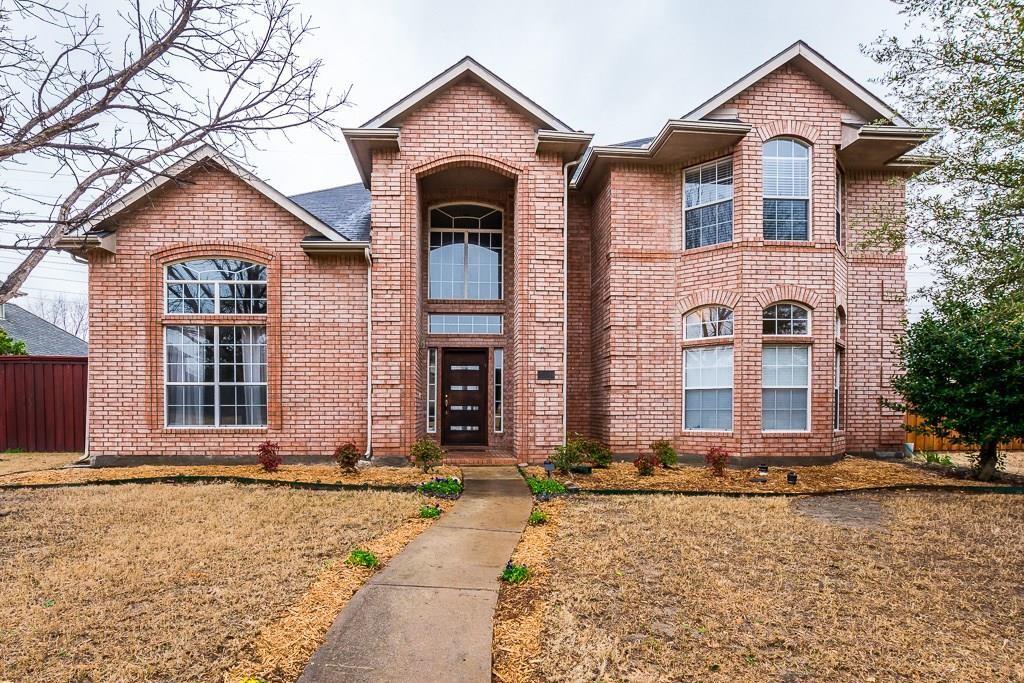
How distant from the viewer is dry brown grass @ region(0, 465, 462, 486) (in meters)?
7.78

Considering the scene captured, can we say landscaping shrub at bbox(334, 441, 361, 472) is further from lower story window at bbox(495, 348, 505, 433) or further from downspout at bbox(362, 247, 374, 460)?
lower story window at bbox(495, 348, 505, 433)

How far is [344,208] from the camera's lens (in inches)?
453

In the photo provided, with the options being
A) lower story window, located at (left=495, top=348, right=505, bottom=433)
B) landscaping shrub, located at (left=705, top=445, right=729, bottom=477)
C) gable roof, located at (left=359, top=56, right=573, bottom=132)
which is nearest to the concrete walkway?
landscaping shrub, located at (left=705, top=445, right=729, bottom=477)

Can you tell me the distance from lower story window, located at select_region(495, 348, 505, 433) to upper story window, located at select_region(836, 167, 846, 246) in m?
7.01

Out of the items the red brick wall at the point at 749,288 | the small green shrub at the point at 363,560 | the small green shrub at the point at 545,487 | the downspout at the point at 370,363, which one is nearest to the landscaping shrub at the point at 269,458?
the downspout at the point at 370,363

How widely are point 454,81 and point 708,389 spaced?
732 cm

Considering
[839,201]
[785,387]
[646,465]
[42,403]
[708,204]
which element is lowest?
[646,465]

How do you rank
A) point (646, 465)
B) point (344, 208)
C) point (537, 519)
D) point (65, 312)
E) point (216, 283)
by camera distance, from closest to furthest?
1. point (537, 519)
2. point (646, 465)
3. point (216, 283)
4. point (344, 208)
5. point (65, 312)

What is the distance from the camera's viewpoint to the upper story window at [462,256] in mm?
11094

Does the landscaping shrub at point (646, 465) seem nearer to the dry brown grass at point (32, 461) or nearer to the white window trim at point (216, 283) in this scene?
the white window trim at point (216, 283)

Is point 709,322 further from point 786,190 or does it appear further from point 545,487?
point 545,487

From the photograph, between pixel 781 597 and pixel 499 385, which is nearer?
pixel 781 597

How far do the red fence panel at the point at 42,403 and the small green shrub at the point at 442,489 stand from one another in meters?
9.35

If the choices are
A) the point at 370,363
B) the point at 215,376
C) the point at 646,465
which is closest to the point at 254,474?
the point at 215,376
